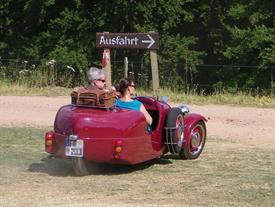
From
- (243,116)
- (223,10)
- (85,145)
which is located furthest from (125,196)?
(223,10)

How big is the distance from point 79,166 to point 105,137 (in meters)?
0.54

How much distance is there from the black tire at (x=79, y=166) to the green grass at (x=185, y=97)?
9.15m

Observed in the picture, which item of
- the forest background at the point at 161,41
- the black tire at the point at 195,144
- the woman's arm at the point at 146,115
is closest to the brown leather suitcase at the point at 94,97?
the woman's arm at the point at 146,115

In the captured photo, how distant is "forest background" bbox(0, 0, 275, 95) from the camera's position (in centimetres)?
2242

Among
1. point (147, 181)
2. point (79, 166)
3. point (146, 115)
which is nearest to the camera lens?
point (147, 181)

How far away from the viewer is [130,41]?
1241 centimetres

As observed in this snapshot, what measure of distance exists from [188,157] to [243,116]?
5624 millimetres

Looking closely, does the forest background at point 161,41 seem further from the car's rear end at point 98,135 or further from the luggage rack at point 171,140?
the car's rear end at point 98,135

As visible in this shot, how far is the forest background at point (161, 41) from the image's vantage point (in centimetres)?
2242

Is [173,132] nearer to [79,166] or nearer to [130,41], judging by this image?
[79,166]

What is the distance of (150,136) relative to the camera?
910 cm

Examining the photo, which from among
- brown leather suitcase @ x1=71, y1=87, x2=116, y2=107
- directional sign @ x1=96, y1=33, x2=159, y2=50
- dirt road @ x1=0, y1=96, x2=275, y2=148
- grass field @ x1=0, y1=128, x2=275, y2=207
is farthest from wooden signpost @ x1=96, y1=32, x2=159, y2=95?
brown leather suitcase @ x1=71, y1=87, x2=116, y2=107

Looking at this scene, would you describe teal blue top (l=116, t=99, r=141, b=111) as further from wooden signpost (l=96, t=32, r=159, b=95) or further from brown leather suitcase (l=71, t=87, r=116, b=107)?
wooden signpost (l=96, t=32, r=159, b=95)

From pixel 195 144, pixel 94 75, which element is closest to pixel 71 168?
pixel 94 75
